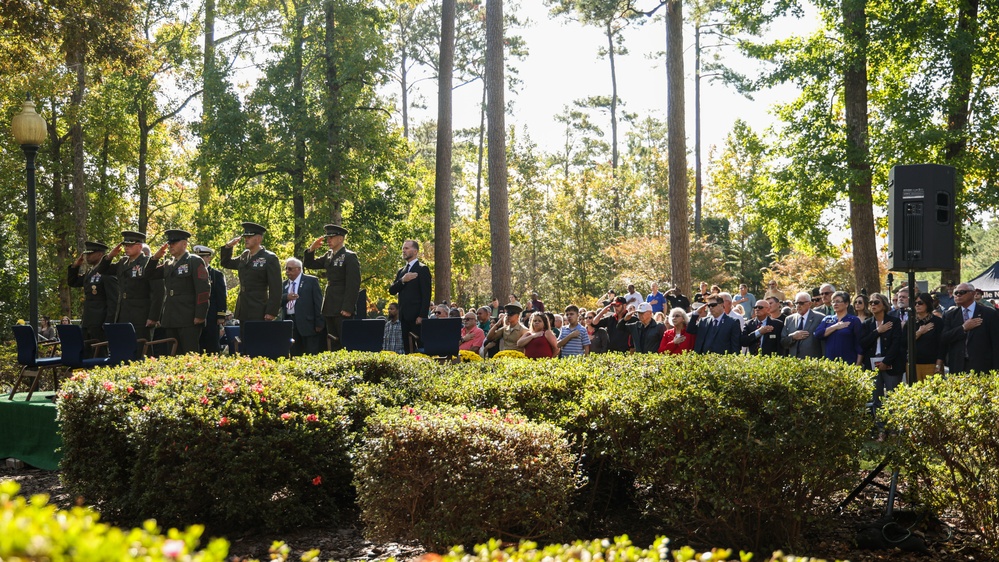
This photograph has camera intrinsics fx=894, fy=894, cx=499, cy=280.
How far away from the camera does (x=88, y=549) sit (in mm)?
1500

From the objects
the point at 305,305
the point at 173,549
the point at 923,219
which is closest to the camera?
the point at 173,549

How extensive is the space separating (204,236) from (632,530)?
74.4ft

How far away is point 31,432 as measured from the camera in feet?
33.0

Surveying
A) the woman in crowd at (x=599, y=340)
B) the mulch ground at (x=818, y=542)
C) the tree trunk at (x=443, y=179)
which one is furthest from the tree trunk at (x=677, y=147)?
the mulch ground at (x=818, y=542)

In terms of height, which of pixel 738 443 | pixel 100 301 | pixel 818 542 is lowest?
pixel 818 542

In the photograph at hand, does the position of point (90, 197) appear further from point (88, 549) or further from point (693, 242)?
point (88, 549)

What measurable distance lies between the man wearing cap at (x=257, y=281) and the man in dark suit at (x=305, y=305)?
0.36 m

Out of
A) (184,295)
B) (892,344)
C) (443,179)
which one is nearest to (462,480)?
(892,344)

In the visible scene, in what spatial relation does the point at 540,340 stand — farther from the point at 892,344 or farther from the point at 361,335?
the point at 892,344

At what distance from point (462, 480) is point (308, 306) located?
7991 millimetres

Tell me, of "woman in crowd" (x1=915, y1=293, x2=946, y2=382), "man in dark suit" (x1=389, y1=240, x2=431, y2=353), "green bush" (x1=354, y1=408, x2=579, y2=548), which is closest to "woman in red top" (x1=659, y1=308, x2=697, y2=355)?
"woman in crowd" (x1=915, y1=293, x2=946, y2=382)

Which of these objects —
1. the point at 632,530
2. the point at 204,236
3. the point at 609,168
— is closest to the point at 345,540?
the point at 632,530

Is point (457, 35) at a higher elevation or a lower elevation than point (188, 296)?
higher

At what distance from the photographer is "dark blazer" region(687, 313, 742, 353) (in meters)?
11.4
